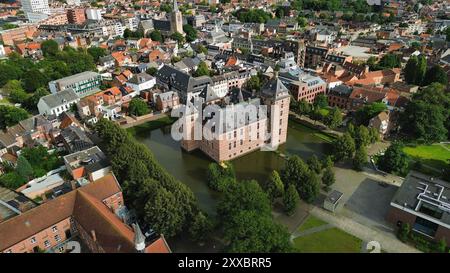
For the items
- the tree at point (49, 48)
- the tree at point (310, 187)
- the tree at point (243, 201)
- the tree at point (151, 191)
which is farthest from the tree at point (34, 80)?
the tree at point (310, 187)

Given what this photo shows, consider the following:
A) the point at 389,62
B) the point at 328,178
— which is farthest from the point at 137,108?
the point at 389,62

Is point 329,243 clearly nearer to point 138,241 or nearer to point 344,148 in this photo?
point 344,148

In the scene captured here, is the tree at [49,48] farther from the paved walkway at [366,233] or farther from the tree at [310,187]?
the paved walkway at [366,233]

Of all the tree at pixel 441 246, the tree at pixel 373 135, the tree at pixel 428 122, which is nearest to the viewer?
the tree at pixel 441 246

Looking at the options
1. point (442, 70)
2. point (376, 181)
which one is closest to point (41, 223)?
point (376, 181)

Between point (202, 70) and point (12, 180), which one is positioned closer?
point (12, 180)

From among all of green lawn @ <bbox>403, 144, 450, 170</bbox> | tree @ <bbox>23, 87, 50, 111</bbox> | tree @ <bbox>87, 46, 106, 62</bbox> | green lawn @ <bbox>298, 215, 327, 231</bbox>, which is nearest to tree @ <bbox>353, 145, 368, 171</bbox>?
green lawn @ <bbox>403, 144, 450, 170</bbox>
